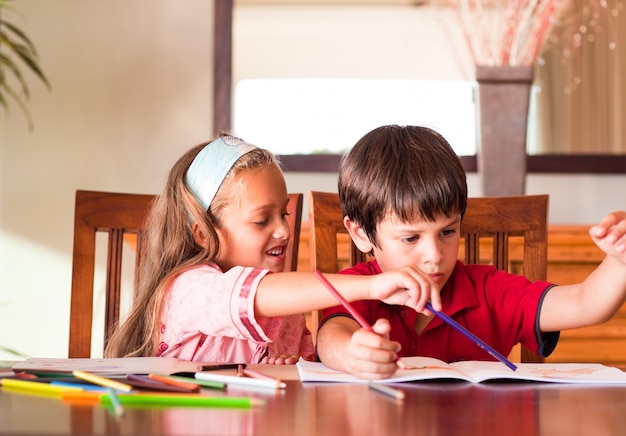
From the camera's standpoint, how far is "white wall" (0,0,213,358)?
9.12ft

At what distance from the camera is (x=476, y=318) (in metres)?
1.38

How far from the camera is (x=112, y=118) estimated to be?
279cm

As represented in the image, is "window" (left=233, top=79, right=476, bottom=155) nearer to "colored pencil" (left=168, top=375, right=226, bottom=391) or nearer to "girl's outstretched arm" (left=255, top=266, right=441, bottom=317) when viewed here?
"girl's outstretched arm" (left=255, top=266, right=441, bottom=317)

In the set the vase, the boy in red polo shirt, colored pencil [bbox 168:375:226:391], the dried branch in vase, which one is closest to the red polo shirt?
the boy in red polo shirt

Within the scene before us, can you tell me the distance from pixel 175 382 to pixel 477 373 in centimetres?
37

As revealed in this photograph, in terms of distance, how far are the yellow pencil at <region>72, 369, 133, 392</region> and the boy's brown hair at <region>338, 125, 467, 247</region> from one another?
0.57 meters

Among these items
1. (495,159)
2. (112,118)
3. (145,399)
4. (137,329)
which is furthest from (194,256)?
(112,118)

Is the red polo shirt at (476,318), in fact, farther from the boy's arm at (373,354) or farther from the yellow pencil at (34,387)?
the yellow pencil at (34,387)

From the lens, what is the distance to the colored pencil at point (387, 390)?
2.76 ft

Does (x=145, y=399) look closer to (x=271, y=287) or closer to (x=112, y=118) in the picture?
(x=271, y=287)

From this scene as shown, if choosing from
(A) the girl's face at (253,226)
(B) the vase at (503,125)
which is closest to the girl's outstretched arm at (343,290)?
(A) the girl's face at (253,226)

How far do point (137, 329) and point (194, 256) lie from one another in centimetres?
16

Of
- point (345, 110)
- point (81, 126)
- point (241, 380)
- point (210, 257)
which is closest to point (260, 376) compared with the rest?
point (241, 380)

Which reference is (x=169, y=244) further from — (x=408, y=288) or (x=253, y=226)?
(x=408, y=288)
